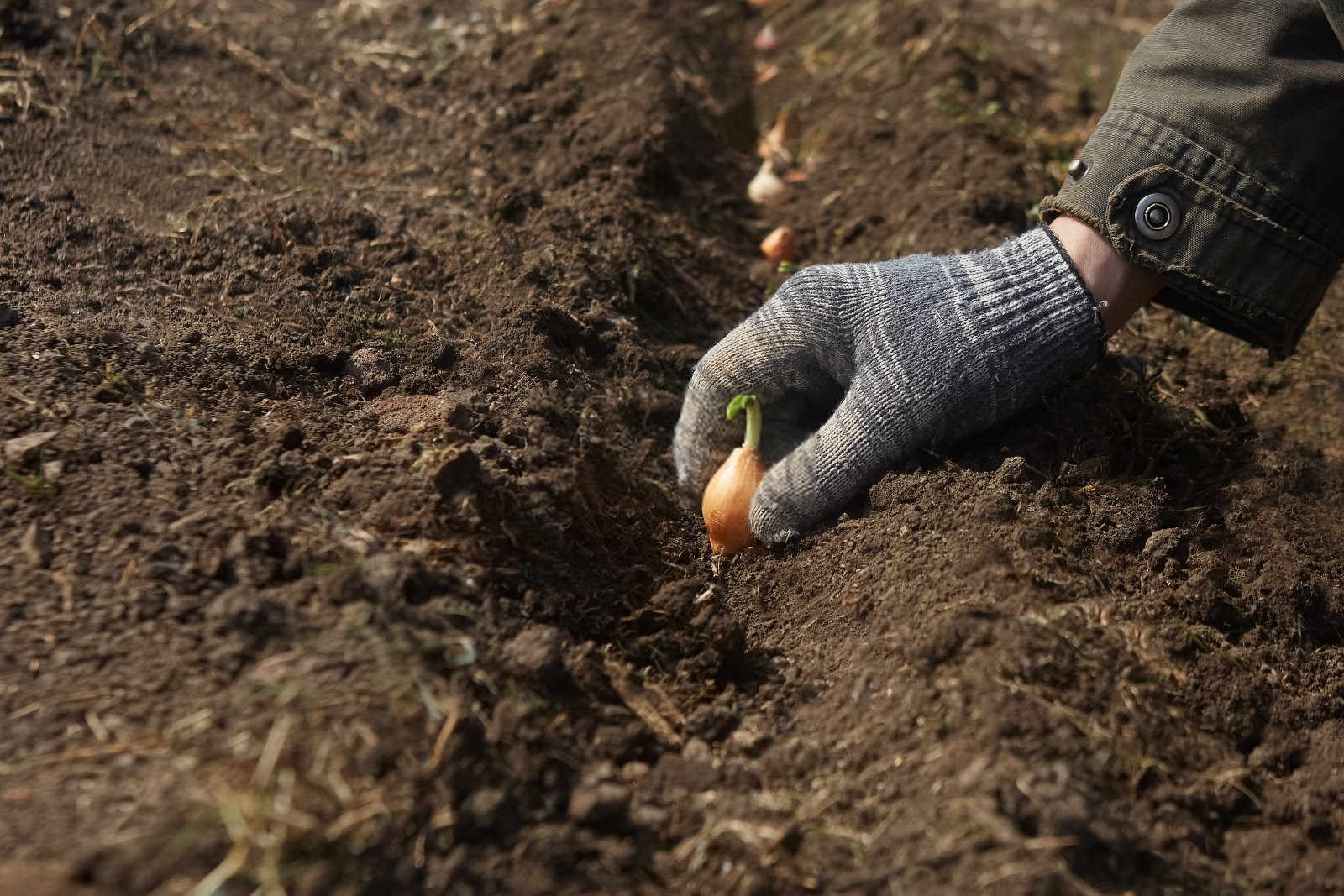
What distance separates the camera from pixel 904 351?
2.32 metres

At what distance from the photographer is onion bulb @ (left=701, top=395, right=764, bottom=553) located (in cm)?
245

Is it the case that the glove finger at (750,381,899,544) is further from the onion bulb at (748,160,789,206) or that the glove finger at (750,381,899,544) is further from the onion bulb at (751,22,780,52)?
the onion bulb at (751,22,780,52)

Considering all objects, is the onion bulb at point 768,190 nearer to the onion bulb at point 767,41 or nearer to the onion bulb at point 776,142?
the onion bulb at point 776,142

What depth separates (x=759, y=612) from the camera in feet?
7.53

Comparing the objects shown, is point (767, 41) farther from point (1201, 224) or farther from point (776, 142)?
point (1201, 224)

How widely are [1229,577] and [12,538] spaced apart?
2.26 m

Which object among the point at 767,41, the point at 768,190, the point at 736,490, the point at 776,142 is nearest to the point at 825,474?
the point at 736,490

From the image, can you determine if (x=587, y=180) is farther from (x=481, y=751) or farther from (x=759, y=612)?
(x=481, y=751)

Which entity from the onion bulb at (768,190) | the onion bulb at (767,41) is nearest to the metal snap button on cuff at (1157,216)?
the onion bulb at (768,190)

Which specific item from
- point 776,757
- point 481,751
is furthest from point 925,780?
point 481,751

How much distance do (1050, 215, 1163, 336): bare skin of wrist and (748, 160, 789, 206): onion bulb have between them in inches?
59.3

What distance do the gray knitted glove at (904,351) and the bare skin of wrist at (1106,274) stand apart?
0.04 m

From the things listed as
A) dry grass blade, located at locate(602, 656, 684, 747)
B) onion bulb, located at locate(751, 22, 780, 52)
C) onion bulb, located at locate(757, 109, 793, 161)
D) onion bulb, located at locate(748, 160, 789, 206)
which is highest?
onion bulb, located at locate(751, 22, 780, 52)

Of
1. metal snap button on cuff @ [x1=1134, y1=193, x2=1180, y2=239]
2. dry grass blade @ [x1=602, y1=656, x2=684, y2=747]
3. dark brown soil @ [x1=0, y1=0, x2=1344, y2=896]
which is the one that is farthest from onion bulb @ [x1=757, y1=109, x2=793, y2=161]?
dry grass blade @ [x1=602, y1=656, x2=684, y2=747]
